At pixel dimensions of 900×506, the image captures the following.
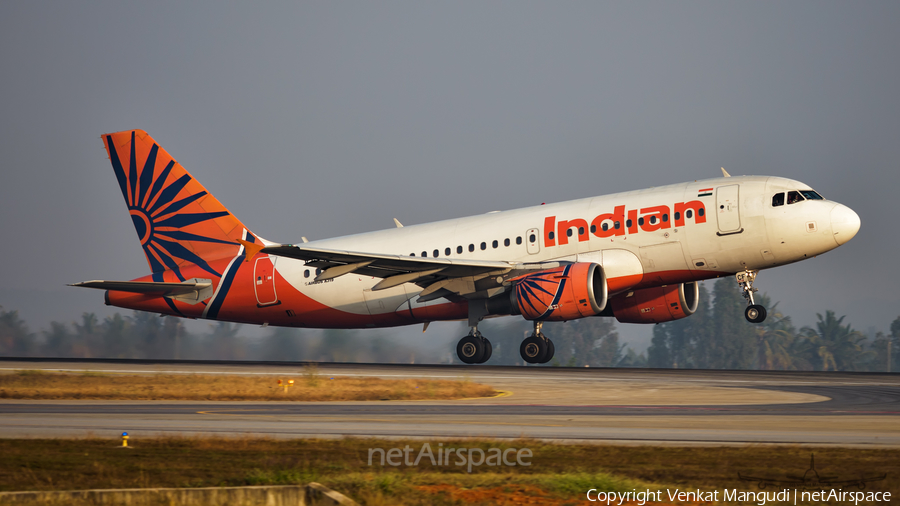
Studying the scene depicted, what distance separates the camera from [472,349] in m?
31.6

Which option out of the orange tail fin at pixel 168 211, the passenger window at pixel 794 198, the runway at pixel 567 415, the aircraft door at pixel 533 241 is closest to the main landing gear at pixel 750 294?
the passenger window at pixel 794 198

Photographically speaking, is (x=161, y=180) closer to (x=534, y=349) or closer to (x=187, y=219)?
(x=187, y=219)

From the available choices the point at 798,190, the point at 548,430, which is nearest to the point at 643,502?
the point at 548,430

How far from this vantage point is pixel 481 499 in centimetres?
874

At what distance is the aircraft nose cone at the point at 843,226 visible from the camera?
26953 mm

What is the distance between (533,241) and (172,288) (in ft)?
48.4

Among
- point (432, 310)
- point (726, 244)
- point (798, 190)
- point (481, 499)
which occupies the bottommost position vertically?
point (481, 499)

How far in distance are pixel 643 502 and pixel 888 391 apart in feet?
54.6

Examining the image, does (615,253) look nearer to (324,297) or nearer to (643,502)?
(324,297)

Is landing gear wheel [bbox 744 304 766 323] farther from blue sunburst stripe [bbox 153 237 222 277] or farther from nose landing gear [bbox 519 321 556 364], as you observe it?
blue sunburst stripe [bbox 153 237 222 277]

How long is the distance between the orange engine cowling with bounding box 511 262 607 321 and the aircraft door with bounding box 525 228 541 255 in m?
1.82

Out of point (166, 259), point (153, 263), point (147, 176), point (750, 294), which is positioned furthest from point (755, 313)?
point (147, 176)

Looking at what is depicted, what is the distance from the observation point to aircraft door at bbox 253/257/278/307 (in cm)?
3400

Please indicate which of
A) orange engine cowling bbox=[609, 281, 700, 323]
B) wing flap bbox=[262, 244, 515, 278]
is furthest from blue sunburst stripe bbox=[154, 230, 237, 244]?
orange engine cowling bbox=[609, 281, 700, 323]
